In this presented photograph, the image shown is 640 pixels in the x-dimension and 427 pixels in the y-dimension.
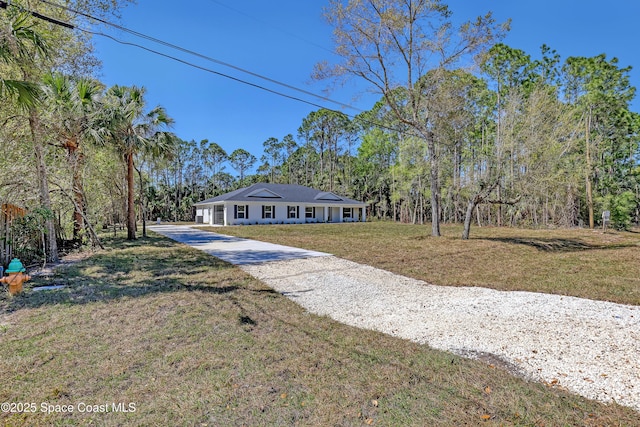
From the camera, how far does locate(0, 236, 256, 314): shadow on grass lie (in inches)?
178

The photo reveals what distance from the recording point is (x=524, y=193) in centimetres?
1123

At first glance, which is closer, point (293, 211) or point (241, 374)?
point (241, 374)

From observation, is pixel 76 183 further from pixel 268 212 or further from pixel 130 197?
pixel 268 212

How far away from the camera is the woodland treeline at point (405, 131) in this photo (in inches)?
270

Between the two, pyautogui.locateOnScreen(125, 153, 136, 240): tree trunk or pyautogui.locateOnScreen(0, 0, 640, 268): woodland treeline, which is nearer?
pyautogui.locateOnScreen(0, 0, 640, 268): woodland treeline

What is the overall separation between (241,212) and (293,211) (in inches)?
185

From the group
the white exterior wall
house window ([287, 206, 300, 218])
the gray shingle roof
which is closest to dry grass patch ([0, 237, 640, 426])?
the white exterior wall

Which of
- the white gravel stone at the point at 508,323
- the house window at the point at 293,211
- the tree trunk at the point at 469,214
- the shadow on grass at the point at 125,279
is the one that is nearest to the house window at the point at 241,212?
the house window at the point at 293,211

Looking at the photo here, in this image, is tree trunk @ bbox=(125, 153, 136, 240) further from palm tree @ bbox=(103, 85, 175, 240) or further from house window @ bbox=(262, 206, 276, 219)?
Answer: house window @ bbox=(262, 206, 276, 219)

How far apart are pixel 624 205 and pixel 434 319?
83.7ft

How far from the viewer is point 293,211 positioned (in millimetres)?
27578

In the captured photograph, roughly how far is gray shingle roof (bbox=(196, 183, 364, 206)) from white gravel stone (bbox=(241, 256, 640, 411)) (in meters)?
19.5

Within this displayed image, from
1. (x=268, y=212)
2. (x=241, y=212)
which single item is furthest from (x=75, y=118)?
(x=268, y=212)

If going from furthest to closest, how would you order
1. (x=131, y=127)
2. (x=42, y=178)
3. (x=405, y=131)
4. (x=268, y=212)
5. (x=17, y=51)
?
(x=268, y=212) < (x=405, y=131) < (x=131, y=127) < (x=42, y=178) < (x=17, y=51)
